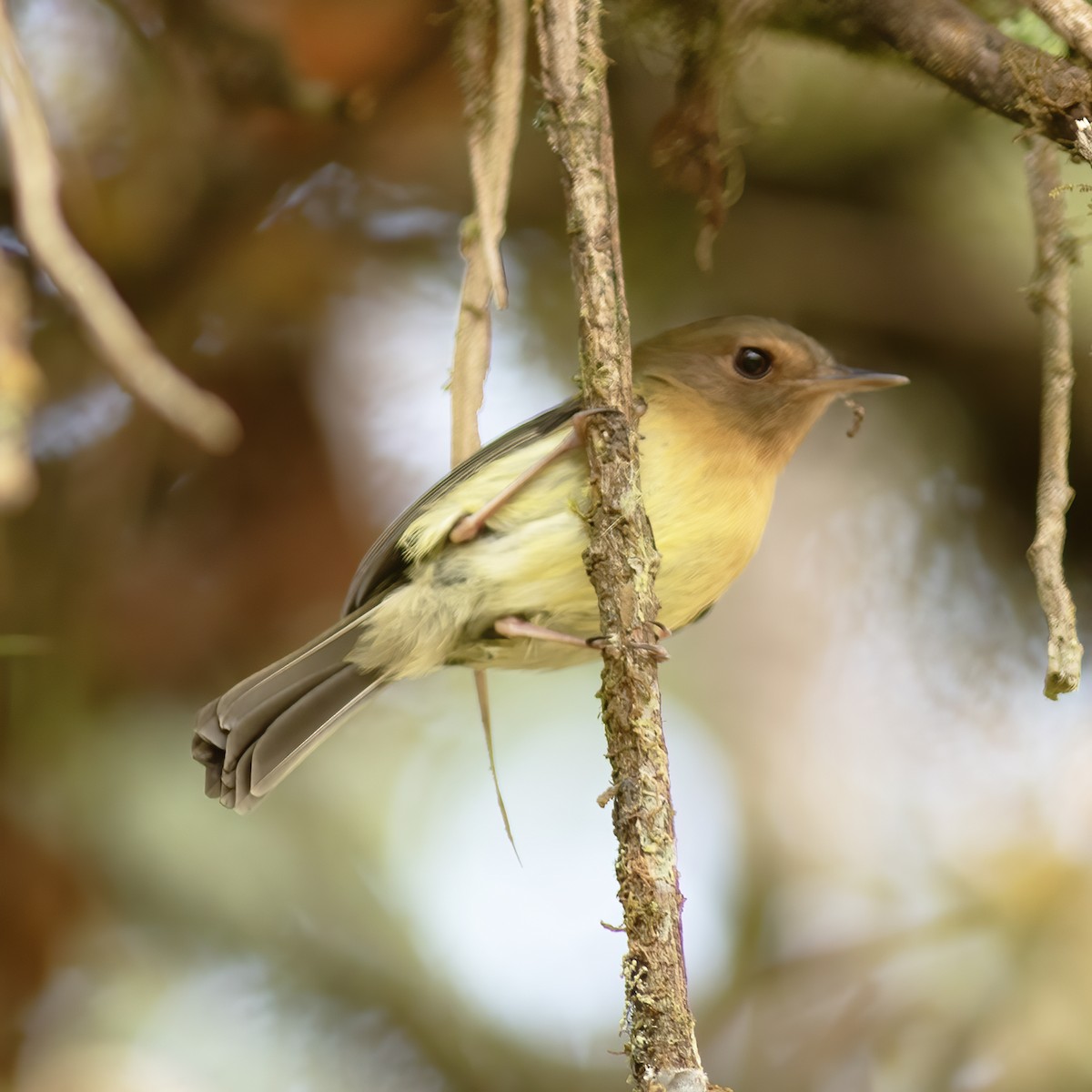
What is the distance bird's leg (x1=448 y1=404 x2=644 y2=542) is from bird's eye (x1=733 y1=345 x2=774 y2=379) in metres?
0.44

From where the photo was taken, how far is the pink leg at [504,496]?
6.81ft

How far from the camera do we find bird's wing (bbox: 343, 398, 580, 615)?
2.24 meters

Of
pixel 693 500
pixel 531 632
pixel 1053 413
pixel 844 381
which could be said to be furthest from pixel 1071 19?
pixel 531 632

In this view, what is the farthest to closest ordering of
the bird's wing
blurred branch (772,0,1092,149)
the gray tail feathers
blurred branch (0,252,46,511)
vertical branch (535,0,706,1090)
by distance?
the bird's wing, the gray tail feathers, blurred branch (0,252,46,511), blurred branch (772,0,1092,149), vertical branch (535,0,706,1090)

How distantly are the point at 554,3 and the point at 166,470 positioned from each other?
69.6 inches

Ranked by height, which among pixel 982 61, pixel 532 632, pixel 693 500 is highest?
pixel 982 61

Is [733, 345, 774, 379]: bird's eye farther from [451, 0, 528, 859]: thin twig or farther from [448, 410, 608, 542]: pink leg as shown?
[451, 0, 528, 859]: thin twig

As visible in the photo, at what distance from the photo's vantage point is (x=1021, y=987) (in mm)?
2977

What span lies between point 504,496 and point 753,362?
26.3 inches

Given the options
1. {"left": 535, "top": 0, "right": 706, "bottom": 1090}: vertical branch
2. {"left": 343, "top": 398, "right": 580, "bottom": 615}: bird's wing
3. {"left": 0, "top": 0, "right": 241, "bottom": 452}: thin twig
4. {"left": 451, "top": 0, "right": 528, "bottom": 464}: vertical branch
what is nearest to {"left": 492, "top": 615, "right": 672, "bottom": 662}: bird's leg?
{"left": 343, "top": 398, "right": 580, "bottom": 615}: bird's wing

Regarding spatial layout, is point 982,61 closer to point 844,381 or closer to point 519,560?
point 844,381

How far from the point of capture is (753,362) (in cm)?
246

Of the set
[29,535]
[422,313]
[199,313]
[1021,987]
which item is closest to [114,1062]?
[29,535]

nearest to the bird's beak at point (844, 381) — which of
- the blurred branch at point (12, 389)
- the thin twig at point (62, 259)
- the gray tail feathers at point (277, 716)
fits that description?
the gray tail feathers at point (277, 716)
